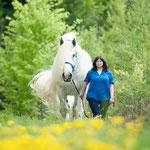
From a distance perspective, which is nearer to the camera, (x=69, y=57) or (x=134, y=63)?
(x=69, y=57)

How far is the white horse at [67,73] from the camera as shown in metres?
7.51

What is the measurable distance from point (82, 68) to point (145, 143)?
5.56m

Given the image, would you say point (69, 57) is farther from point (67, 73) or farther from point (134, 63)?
point (134, 63)

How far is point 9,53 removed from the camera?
2150cm

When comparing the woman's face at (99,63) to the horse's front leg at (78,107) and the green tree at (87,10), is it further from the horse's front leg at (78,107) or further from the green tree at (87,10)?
the green tree at (87,10)

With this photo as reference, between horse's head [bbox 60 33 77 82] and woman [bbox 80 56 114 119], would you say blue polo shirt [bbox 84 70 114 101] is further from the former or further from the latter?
horse's head [bbox 60 33 77 82]

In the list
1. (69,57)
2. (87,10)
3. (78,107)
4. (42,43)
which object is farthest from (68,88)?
(87,10)

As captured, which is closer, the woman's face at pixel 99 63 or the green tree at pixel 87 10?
the woman's face at pixel 99 63

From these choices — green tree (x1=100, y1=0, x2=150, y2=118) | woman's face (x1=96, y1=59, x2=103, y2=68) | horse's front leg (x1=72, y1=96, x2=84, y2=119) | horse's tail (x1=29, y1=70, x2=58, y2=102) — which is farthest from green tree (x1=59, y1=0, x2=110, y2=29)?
woman's face (x1=96, y1=59, x2=103, y2=68)

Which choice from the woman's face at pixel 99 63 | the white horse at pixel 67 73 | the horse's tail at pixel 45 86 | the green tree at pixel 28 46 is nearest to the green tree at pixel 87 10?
the green tree at pixel 28 46

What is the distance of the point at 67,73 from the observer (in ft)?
23.5

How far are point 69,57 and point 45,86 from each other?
214 cm

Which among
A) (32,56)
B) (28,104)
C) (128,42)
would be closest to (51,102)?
(128,42)

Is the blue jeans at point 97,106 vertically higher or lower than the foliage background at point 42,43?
lower
